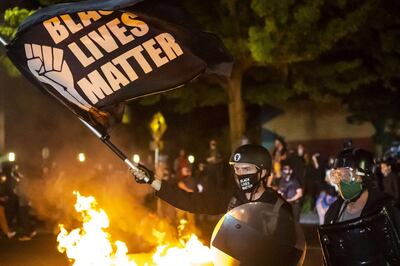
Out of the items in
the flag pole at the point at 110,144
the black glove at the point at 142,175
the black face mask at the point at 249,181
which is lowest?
the black face mask at the point at 249,181

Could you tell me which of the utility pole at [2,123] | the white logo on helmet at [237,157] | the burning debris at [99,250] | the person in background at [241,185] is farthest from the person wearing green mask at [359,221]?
the utility pole at [2,123]

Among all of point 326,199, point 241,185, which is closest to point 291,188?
point 326,199

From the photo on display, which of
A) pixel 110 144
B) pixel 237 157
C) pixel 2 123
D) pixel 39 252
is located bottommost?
pixel 39 252

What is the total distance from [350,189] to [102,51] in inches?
90.0

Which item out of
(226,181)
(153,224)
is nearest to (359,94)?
(226,181)

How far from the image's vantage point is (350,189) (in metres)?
4.35

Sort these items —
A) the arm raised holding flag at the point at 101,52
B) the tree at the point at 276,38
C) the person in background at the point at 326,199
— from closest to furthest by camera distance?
the arm raised holding flag at the point at 101,52
the person in background at the point at 326,199
the tree at the point at 276,38

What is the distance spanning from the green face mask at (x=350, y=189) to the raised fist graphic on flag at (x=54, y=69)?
84.1 inches

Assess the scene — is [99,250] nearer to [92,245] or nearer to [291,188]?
[92,245]

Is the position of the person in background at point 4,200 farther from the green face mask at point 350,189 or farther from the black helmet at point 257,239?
the black helmet at point 257,239

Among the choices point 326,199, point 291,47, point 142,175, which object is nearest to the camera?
point 142,175

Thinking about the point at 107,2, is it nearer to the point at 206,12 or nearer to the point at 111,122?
the point at 111,122

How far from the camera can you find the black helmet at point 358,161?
14.3ft

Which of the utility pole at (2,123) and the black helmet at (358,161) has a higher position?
the utility pole at (2,123)
